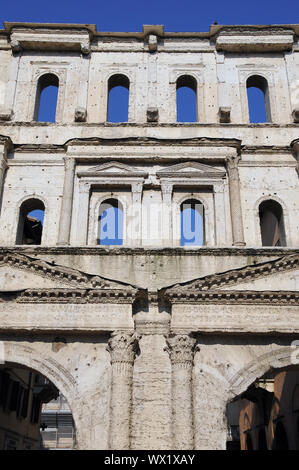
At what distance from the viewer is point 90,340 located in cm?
1145

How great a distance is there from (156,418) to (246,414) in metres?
13.6

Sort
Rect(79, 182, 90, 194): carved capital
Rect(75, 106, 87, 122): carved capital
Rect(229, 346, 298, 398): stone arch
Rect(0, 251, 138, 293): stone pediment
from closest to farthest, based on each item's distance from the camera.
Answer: Rect(229, 346, 298, 398): stone arch → Rect(0, 251, 138, 293): stone pediment → Rect(79, 182, 90, 194): carved capital → Rect(75, 106, 87, 122): carved capital

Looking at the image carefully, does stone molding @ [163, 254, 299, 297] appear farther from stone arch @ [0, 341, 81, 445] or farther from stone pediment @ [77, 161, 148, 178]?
stone pediment @ [77, 161, 148, 178]

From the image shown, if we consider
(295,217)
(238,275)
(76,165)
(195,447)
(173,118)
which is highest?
(173,118)

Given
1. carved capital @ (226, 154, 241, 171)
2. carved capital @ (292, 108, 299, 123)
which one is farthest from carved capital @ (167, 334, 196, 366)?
carved capital @ (292, 108, 299, 123)

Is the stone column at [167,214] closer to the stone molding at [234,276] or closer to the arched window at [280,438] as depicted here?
the stone molding at [234,276]

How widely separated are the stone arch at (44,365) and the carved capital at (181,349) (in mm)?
2206

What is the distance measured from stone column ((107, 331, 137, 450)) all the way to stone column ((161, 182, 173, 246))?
3488 mm

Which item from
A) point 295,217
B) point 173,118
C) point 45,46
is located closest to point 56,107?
point 45,46

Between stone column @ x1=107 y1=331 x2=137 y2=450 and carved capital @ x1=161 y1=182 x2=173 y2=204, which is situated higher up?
carved capital @ x1=161 y1=182 x2=173 y2=204

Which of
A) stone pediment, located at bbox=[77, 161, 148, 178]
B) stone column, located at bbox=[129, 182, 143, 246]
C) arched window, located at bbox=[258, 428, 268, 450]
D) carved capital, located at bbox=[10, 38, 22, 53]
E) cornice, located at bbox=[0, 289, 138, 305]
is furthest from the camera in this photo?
arched window, located at bbox=[258, 428, 268, 450]

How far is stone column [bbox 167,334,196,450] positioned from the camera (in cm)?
1038

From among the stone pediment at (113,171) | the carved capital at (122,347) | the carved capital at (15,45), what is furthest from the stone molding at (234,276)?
the carved capital at (15,45)

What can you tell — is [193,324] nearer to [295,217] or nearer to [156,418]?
[156,418]
